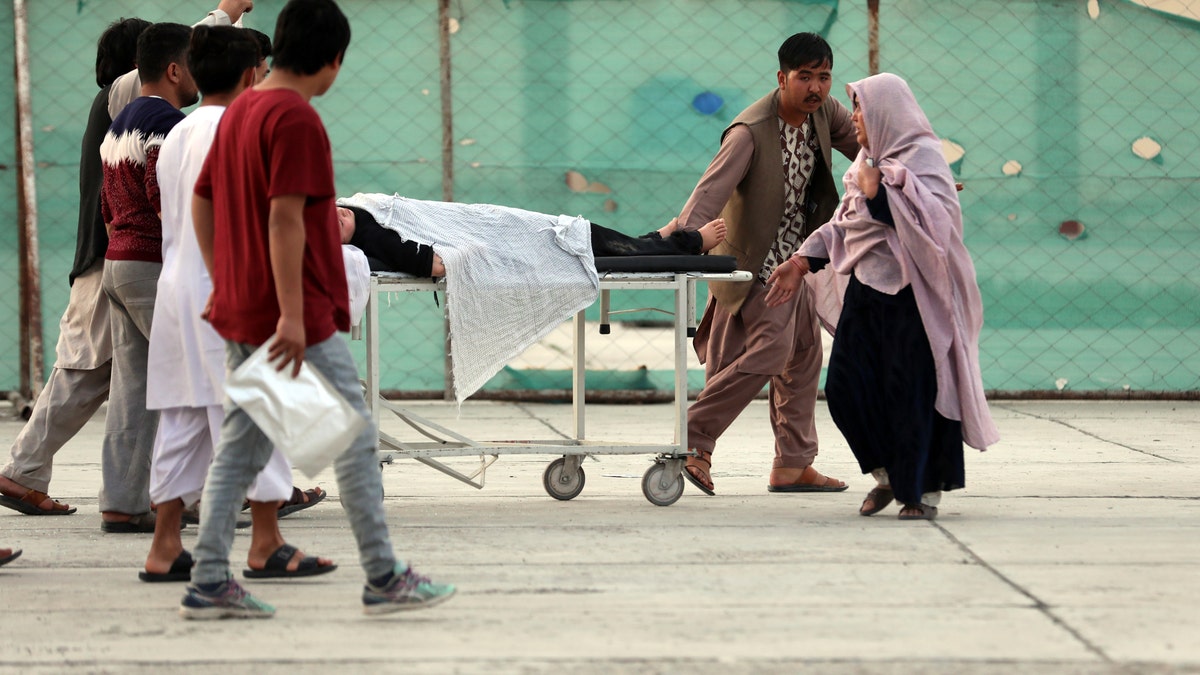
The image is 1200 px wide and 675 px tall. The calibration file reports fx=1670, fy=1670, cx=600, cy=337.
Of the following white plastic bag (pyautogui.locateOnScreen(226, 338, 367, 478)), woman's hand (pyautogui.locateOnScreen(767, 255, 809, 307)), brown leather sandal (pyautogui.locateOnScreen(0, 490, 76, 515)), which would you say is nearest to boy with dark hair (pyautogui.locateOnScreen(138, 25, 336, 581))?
white plastic bag (pyautogui.locateOnScreen(226, 338, 367, 478))

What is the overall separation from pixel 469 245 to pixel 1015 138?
14.6 feet

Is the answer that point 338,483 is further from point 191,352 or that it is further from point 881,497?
point 881,497

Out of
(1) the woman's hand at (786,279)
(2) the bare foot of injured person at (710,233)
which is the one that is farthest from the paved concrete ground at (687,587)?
(2) the bare foot of injured person at (710,233)

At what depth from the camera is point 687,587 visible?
14.1 ft

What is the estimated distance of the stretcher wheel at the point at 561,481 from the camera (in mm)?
5973

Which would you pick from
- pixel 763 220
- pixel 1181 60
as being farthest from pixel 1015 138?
pixel 763 220

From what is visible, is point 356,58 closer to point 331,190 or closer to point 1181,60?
point 1181,60

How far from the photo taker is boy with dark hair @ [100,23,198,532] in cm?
495

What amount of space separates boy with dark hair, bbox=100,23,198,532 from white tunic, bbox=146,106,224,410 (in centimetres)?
38

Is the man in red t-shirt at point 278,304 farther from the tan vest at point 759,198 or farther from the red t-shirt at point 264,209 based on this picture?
the tan vest at point 759,198

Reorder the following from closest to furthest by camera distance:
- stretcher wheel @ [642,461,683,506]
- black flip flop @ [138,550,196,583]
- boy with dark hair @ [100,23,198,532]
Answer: black flip flop @ [138,550,196,583], boy with dark hair @ [100,23,198,532], stretcher wheel @ [642,461,683,506]

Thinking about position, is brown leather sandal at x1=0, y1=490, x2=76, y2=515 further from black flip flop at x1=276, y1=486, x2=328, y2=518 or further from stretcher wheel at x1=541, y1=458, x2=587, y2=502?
stretcher wheel at x1=541, y1=458, x2=587, y2=502

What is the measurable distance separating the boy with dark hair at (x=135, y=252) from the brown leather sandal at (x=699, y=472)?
1.89m

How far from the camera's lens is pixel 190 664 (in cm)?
354
